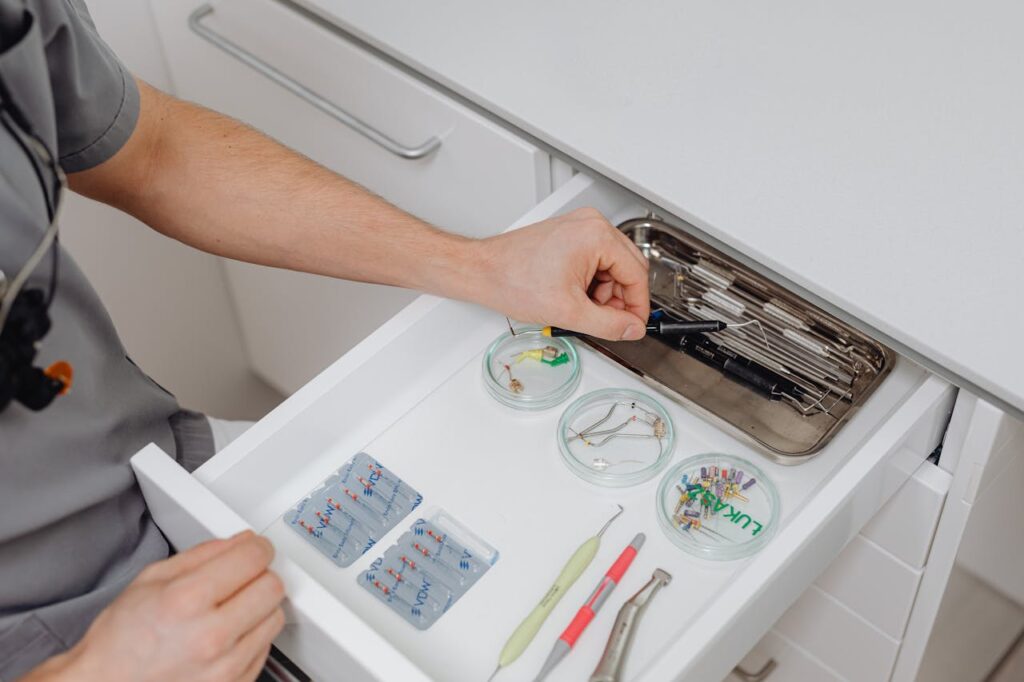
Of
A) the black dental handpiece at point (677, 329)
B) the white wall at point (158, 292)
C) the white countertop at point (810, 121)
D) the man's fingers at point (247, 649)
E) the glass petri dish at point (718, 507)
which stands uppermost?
the white countertop at point (810, 121)

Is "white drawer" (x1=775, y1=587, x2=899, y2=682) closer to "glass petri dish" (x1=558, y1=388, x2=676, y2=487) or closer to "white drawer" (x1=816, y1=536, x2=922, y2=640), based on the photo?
"white drawer" (x1=816, y1=536, x2=922, y2=640)

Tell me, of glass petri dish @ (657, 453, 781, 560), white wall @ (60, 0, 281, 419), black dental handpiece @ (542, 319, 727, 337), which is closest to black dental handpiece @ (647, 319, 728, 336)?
black dental handpiece @ (542, 319, 727, 337)

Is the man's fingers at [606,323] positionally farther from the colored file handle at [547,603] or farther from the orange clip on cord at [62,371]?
the orange clip on cord at [62,371]

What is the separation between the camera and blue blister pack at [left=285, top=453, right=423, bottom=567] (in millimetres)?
860

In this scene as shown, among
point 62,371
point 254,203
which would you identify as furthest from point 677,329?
point 62,371

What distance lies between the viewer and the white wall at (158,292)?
1342 millimetres

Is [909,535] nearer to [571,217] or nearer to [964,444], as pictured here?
[964,444]

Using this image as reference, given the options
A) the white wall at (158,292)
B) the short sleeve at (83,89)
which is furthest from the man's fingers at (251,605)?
the white wall at (158,292)

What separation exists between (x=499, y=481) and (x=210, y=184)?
333 millimetres

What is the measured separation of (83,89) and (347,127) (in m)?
0.38

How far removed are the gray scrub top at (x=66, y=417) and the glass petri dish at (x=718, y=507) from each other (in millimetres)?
386

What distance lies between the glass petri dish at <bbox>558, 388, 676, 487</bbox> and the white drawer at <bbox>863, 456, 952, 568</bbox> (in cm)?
19

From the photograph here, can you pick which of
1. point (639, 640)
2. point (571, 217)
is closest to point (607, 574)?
point (639, 640)

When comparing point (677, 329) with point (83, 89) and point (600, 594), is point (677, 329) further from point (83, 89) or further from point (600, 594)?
point (83, 89)
